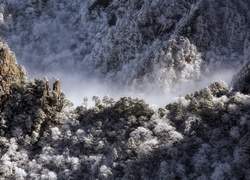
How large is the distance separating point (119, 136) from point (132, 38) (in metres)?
54.5

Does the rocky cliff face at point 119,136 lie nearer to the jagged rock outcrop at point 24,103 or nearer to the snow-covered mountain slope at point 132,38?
the jagged rock outcrop at point 24,103

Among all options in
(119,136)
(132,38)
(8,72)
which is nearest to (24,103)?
(8,72)

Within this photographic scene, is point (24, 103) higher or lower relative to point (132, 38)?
lower

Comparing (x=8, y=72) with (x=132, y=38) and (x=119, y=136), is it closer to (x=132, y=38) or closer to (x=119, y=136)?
(x=119, y=136)

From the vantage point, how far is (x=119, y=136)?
109 ft

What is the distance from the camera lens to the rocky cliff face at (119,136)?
98.5ft

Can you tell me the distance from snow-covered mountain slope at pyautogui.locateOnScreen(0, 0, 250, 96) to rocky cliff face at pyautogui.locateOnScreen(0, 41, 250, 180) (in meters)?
40.4

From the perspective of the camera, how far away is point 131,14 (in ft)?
291

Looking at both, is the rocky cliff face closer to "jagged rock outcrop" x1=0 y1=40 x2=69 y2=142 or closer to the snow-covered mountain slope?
"jagged rock outcrop" x1=0 y1=40 x2=69 y2=142

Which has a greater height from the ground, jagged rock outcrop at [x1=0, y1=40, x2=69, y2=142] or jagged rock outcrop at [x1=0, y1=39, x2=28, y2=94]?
jagged rock outcrop at [x1=0, y1=39, x2=28, y2=94]

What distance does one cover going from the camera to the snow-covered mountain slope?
260 ft

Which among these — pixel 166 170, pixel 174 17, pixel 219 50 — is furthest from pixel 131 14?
pixel 166 170

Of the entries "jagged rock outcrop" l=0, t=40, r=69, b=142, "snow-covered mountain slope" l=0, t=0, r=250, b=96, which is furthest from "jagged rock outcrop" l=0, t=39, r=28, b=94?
"snow-covered mountain slope" l=0, t=0, r=250, b=96

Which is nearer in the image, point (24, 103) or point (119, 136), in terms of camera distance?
point (119, 136)
